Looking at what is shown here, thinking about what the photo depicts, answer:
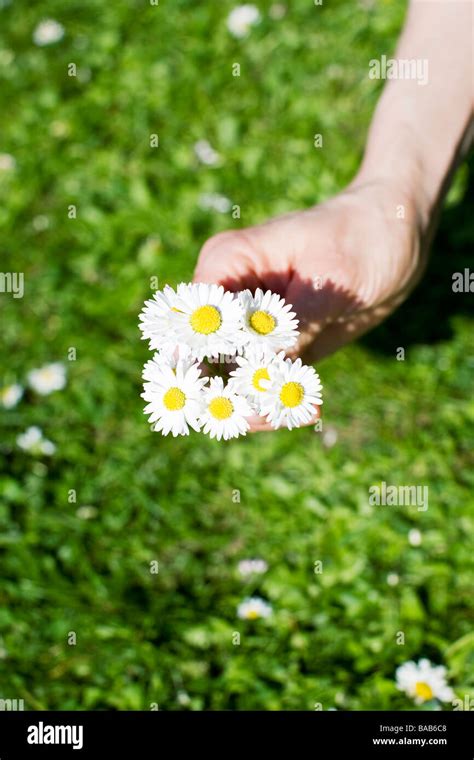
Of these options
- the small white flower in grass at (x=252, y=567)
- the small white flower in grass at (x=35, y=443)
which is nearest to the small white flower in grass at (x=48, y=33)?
the small white flower in grass at (x=35, y=443)

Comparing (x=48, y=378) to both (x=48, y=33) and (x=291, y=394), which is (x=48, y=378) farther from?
(x=48, y=33)

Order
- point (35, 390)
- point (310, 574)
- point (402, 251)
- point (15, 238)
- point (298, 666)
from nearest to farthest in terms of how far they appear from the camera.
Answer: point (402, 251) → point (298, 666) → point (310, 574) → point (35, 390) → point (15, 238)

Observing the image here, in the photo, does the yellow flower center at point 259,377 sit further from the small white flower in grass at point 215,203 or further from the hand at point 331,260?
the small white flower in grass at point 215,203

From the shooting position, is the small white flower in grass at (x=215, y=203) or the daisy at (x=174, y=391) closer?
the daisy at (x=174, y=391)

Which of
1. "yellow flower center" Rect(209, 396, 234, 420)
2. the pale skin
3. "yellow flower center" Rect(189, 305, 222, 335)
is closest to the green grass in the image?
the pale skin

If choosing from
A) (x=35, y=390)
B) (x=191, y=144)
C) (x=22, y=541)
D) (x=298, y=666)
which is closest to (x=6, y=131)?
(x=191, y=144)
